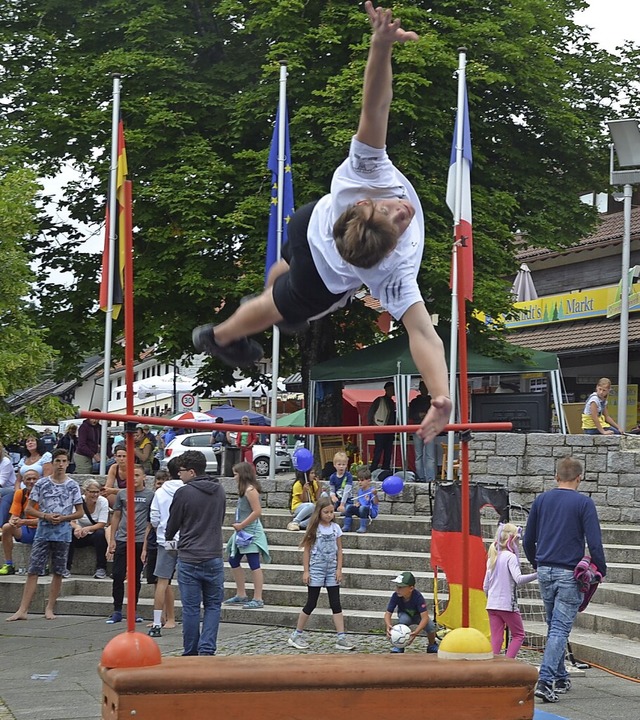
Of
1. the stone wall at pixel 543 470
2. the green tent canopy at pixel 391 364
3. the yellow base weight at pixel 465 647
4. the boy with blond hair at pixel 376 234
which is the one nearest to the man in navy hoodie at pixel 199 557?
the yellow base weight at pixel 465 647

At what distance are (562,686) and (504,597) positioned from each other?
888 mm

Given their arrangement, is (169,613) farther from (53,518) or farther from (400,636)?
(400,636)

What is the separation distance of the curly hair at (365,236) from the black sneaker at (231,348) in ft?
4.33

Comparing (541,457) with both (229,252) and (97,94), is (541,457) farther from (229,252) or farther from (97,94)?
(97,94)

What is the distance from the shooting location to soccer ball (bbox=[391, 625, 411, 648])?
34.6ft

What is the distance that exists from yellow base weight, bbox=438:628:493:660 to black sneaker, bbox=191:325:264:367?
71.7 inches

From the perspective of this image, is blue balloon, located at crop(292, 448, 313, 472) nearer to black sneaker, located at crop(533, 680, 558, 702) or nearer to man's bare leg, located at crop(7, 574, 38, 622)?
man's bare leg, located at crop(7, 574, 38, 622)

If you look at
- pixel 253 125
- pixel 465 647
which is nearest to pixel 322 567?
pixel 465 647

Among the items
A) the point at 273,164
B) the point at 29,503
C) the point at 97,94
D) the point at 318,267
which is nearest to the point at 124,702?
the point at 318,267

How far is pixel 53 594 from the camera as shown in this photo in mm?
13555

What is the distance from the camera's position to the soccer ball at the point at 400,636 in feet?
34.6

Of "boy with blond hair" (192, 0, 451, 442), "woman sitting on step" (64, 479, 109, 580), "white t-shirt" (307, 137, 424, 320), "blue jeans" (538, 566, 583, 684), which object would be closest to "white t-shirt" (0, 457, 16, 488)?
"woman sitting on step" (64, 479, 109, 580)

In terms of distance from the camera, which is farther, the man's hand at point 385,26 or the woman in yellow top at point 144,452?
the woman in yellow top at point 144,452

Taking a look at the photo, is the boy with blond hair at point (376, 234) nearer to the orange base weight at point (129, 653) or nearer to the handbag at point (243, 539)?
the orange base weight at point (129, 653)
